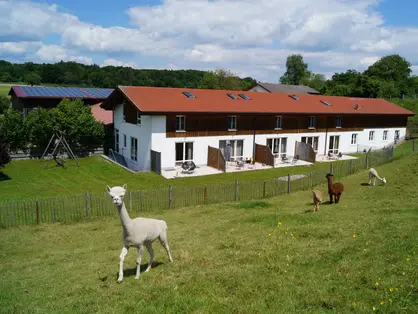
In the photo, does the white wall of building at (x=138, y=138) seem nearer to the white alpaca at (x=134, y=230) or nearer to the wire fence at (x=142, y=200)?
the wire fence at (x=142, y=200)

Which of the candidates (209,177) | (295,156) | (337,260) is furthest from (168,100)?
(337,260)

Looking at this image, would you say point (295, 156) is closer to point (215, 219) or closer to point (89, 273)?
point (215, 219)

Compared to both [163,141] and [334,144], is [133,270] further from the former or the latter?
[334,144]

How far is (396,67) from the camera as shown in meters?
99.4

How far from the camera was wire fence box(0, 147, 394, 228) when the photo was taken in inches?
645

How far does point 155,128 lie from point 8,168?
12211mm

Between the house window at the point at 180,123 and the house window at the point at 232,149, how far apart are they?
13.4ft

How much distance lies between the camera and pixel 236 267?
8.95m

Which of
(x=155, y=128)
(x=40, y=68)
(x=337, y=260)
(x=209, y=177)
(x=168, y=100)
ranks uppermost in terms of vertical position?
(x=40, y=68)

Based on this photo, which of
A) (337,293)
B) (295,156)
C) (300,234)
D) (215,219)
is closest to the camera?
(337,293)

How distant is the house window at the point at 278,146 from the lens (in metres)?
36.1

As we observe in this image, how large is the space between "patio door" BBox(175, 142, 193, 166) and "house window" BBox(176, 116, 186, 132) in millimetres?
1198

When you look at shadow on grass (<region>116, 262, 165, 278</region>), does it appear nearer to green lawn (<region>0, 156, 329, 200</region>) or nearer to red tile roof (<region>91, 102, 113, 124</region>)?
green lawn (<region>0, 156, 329, 200</region>)

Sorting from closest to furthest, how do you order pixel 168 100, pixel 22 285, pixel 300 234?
pixel 22 285 < pixel 300 234 < pixel 168 100
